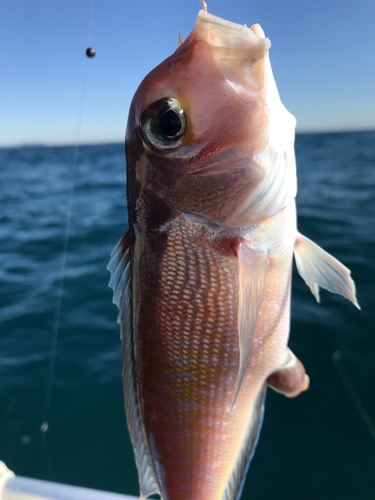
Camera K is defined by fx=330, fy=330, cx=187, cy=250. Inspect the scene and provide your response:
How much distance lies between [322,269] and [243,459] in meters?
0.69

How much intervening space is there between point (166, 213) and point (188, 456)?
720mm

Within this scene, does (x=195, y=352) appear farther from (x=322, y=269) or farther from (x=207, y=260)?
(x=322, y=269)

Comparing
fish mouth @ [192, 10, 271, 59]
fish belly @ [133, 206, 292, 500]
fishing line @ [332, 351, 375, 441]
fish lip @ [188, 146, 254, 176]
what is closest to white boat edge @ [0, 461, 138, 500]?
fish belly @ [133, 206, 292, 500]

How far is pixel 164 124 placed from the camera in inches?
30.1

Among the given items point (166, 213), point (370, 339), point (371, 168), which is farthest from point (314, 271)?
point (371, 168)

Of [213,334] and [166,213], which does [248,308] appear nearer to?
[213,334]

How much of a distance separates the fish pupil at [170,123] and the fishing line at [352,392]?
2674 millimetres

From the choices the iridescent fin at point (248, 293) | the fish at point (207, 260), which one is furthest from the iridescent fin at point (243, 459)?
the iridescent fin at point (248, 293)

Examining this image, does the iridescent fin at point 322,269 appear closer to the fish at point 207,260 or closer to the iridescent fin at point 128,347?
the fish at point 207,260

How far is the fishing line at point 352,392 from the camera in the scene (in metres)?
2.47

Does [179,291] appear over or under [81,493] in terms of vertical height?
over

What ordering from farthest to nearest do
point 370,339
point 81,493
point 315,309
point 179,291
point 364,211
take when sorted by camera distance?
point 364,211 → point 315,309 → point 370,339 → point 81,493 → point 179,291

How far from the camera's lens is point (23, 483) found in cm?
156

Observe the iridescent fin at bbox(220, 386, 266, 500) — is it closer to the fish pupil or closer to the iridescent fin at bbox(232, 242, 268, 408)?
the iridescent fin at bbox(232, 242, 268, 408)
